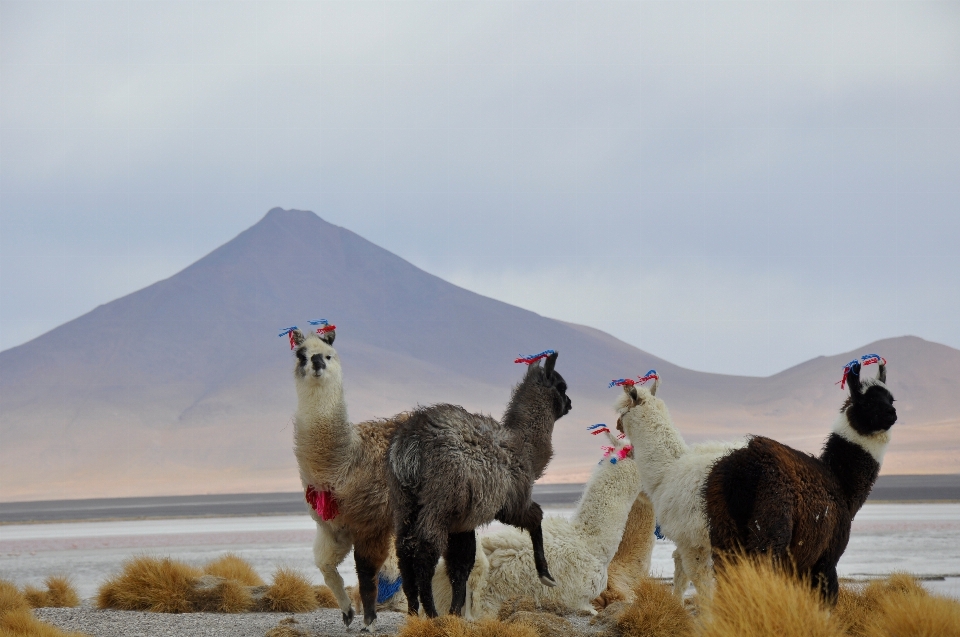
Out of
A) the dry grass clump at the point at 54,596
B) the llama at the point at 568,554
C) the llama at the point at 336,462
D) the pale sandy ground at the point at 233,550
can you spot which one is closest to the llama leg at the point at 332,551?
the llama at the point at 336,462

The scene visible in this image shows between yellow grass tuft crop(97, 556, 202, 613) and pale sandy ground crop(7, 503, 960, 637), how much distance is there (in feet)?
Answer: 1.37

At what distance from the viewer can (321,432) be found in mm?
9898

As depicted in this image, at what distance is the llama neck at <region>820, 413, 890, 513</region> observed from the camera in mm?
9141

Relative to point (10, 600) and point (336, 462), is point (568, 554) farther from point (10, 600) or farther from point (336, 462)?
point (10, 600)

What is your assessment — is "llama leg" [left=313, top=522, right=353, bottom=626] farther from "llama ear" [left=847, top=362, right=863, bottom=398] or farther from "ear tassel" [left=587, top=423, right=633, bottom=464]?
"llama ear" [left=847, top=362, right=863, bottom=398]

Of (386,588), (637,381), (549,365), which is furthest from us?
(386,588)

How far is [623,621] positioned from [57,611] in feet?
21.9

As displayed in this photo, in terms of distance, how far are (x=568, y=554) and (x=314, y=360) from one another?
9.96ft

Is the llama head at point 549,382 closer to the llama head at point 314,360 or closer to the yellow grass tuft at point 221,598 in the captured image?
the llama head at point 314,360

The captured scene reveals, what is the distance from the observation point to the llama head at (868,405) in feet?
29.5

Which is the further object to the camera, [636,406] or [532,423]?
[636,406]

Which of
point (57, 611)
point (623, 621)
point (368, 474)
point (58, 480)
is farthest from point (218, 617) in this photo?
point (58, 480)

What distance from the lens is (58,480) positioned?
350 feet

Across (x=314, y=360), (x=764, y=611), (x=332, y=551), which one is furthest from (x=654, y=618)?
(x=314, y=360)
